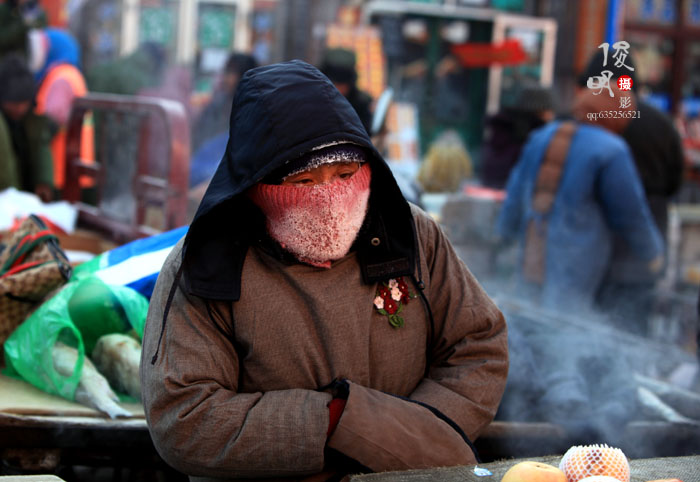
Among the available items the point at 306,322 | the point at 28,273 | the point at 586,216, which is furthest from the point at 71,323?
the point at 586,216

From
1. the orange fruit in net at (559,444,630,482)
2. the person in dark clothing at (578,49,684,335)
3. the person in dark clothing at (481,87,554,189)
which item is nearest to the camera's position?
the orange fruit in net at (559,444,630,482)

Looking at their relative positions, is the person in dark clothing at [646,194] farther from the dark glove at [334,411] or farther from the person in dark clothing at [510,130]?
Answer: the dark glove at [334,411]

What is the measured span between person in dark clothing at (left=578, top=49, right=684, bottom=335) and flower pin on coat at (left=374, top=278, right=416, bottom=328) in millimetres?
3024

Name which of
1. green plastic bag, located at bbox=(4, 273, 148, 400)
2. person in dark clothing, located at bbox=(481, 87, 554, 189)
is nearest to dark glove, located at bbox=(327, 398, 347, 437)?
green plastic bag, located at bbox=(4, 273, 148, 400)

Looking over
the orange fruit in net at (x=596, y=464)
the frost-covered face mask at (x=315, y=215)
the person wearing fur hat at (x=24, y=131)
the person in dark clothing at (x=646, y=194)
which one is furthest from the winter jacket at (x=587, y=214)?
the person wearing fur hat at (x=24, y=131)

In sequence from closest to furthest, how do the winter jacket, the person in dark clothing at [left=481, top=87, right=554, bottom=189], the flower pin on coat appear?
the flower pin on coat, the winter jacket, the person in dark clothing at [left=481, top=87, right=554, bottom=189]

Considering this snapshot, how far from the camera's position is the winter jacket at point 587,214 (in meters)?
4.34

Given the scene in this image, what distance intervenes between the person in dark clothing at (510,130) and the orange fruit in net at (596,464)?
5.33 metres

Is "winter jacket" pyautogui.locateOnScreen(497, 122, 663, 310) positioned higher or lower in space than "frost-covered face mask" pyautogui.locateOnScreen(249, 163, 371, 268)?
lower

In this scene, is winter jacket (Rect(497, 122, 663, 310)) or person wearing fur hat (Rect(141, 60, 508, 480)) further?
winter jacket (Rect(497, 122, 663, 310))

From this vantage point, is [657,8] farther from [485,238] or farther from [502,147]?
[485,238]

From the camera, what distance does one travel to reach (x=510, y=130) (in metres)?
6.93

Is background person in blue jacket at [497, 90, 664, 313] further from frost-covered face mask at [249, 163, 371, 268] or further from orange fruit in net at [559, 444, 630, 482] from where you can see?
orange fruit in net at [559, 444, 630, 482]

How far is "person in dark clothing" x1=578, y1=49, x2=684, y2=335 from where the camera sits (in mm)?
4707
